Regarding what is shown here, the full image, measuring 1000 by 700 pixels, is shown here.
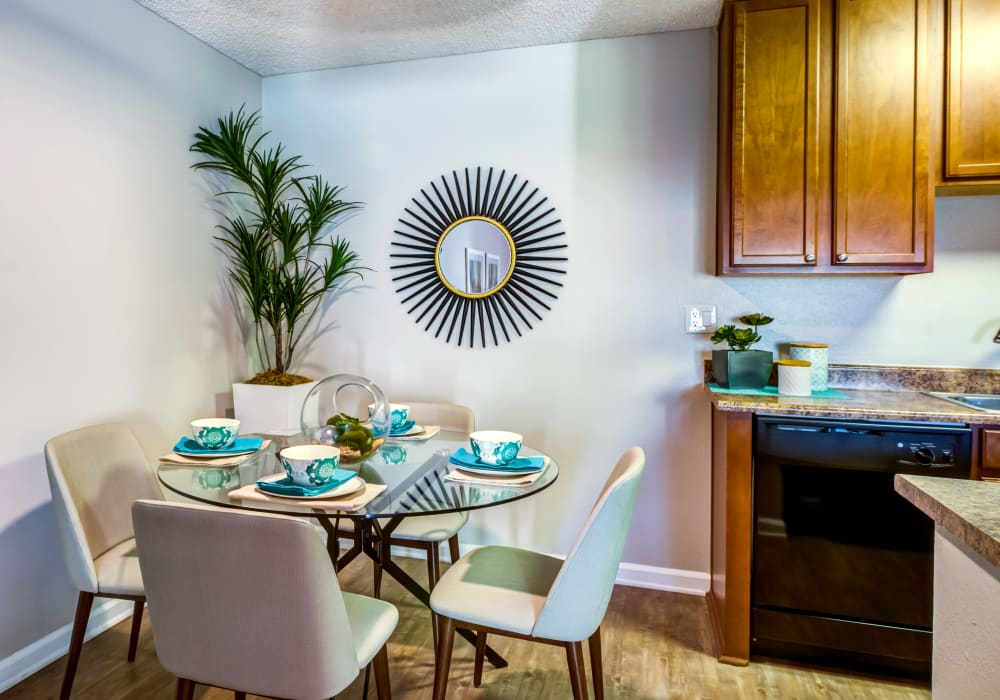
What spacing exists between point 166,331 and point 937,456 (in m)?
2.98

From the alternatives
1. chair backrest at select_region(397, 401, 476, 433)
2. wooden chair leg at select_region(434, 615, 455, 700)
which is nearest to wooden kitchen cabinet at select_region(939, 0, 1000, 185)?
chair backrest at select_region(397, 401, 476, 433)

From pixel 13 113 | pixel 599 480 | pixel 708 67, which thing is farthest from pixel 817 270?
pixel 13 113

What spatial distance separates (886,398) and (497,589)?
1637 mm

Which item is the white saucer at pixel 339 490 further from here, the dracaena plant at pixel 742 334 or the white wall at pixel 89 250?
the dracaena plant at pixel 742 334

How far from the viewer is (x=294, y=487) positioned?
153cm

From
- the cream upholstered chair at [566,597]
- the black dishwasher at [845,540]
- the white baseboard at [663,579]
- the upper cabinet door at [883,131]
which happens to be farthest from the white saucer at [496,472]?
the upper cabinet door at [883,131]

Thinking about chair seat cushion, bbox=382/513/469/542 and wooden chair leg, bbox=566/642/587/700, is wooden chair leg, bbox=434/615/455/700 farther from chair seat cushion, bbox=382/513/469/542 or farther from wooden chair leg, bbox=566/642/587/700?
chair seat cushion, bbox=382/513/469/542

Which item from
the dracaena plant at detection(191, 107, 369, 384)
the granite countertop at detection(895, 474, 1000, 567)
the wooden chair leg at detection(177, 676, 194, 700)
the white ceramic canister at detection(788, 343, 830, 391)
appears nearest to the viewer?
the granite countertop at detection(895, 474, 1000, 567)

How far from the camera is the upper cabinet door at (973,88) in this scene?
2.09 m

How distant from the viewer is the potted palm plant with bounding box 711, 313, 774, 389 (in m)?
2.36

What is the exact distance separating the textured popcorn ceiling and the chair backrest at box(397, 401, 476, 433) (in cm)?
166

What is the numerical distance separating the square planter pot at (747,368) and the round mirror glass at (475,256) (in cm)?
109

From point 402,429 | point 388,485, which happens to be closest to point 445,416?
point 402,429

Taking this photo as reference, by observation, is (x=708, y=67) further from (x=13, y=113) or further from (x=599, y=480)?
(x=13, y=113)
